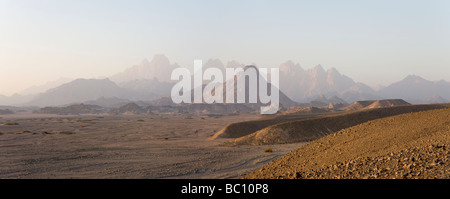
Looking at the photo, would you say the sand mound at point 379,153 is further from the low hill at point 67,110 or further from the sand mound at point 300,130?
the low hill at point 67,110

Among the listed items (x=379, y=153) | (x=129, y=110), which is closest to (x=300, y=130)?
(x=379, y=153)

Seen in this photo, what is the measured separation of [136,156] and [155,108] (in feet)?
539

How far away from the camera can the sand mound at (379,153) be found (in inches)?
296

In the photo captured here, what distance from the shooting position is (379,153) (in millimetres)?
10203

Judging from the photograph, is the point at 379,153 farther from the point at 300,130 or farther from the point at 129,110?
the point at 129,110

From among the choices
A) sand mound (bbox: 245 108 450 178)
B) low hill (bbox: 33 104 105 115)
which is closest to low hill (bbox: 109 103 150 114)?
low hill (bbox: 33 104 105 115)

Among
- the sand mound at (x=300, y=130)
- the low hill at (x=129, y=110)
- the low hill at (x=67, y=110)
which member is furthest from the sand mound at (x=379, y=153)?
the low hill at (x=67, y=110)

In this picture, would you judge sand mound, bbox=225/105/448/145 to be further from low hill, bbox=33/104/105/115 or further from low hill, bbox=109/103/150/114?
low hill, bbox=33/104/105/115

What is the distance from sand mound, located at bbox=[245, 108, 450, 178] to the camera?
752 cm

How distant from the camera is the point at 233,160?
65.9 feet

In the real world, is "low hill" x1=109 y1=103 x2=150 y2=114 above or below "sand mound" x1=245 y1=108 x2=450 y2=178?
below

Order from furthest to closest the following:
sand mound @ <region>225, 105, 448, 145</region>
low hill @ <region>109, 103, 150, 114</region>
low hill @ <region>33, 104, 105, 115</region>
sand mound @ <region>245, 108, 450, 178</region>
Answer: low hill @ <region>109, 103, 150, 114</region>, low hill @ <region>33, 104, 105, 115</region>, sand mound @ <region>225, 105, 448, 145</region>, sand mound @ <region>245, 108, 450, 178</region>
